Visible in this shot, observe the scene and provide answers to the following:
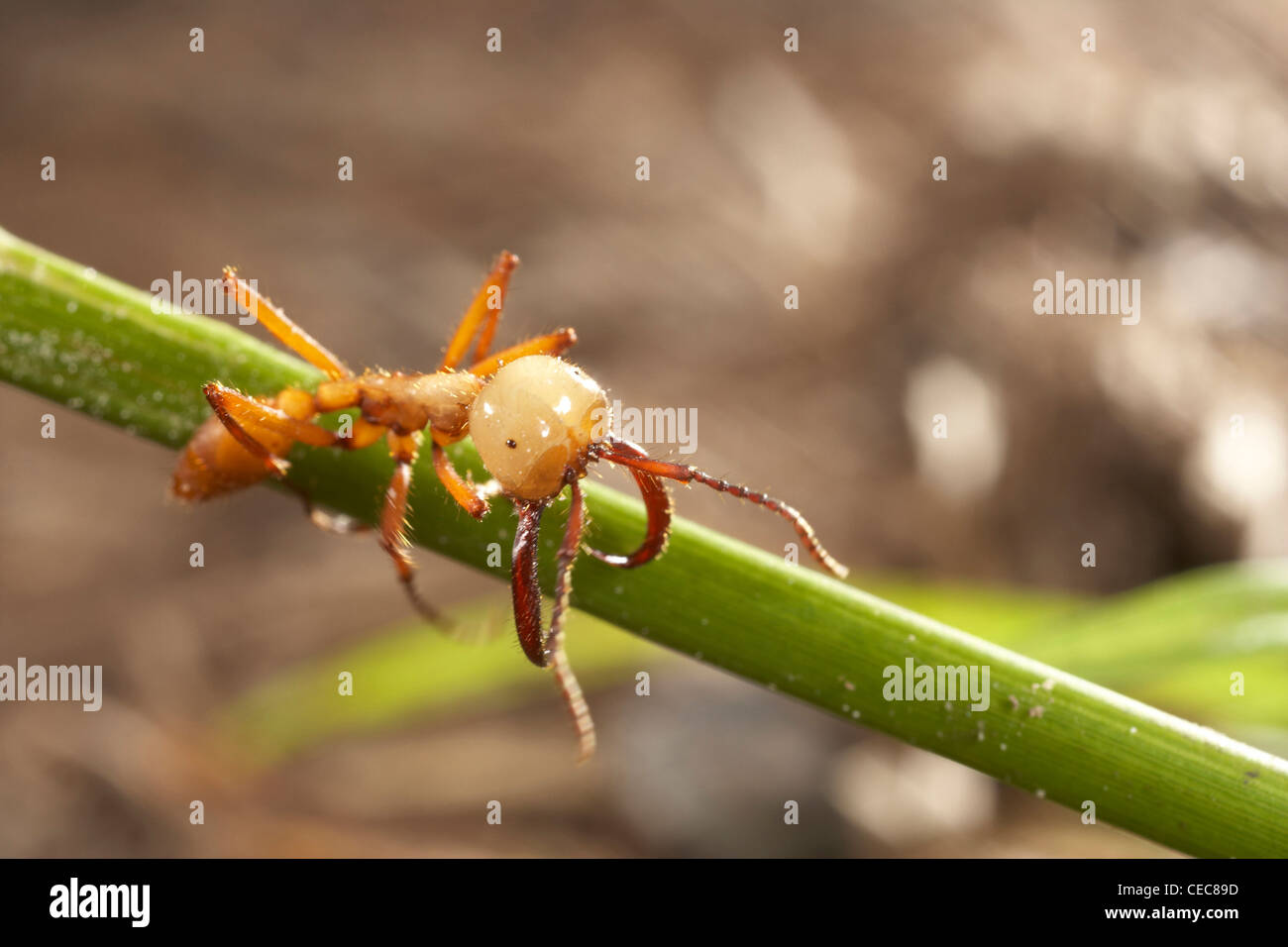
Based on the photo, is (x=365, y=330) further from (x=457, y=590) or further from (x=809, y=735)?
(x=809, y=735)

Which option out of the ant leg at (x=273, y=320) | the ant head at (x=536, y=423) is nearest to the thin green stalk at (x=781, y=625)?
the ant head at (x=536, y=423)

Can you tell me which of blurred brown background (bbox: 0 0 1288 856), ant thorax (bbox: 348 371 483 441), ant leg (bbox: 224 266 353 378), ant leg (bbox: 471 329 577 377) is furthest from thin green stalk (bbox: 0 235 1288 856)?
blurred brown background (bbox: 0 0 1288 856)

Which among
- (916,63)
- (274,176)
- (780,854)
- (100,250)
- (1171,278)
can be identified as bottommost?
(780,854)

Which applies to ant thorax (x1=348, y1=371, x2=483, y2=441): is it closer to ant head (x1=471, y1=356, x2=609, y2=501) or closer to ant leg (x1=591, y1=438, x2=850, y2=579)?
ant head (x1=471, y1=356, x2=609, y2=501)

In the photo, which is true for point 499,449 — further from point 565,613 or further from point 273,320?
point 273,320

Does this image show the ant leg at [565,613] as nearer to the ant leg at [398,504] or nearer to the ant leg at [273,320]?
the ant leg at [398,504]

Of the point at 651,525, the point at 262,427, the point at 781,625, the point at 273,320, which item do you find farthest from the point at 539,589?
the point at 273,320

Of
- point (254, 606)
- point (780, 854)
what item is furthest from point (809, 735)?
point (254, 606)
